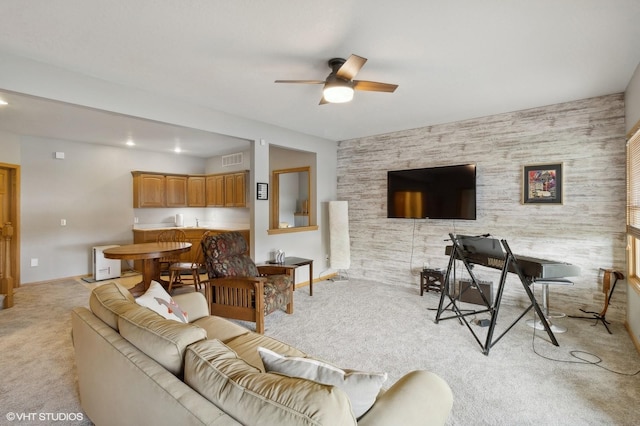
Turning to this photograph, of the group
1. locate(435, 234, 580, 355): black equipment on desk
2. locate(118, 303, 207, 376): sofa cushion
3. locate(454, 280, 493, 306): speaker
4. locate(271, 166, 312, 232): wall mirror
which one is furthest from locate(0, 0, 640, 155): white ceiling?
locate(271, 166, 312, 232): wall mirror

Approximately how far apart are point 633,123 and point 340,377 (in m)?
3.79

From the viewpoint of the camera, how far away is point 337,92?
8.89ft

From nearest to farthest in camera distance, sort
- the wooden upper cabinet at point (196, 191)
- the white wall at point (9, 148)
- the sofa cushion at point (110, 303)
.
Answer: the sofa cushion at point (110, 303)
the white wall at point (9, 148)
the wooden upper cabinet at point (196, 191)

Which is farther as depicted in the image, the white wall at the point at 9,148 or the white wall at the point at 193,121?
the white wall at the point at 9,148

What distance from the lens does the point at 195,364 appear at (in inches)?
44.1

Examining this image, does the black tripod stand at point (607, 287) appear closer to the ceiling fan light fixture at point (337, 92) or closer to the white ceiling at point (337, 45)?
the white ceiling at point (337, 45)

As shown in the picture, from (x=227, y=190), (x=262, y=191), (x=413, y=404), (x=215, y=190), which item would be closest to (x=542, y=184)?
(x=262, y=191)

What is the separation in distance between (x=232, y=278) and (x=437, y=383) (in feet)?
7.99

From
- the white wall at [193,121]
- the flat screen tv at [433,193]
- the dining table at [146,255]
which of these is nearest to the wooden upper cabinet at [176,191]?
the white wall at [193,121]

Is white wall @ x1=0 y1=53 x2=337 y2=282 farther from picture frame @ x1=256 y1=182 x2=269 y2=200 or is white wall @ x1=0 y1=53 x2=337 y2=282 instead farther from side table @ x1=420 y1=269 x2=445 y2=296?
side table @ x1=420 y1=269 x2=445 y2=296

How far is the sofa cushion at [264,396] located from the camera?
2.72 feet

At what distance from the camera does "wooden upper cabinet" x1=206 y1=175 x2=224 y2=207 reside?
6.85 m

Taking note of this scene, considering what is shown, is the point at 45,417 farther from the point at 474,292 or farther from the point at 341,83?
the point at 474,292

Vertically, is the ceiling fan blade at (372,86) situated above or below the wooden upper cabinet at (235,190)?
above
